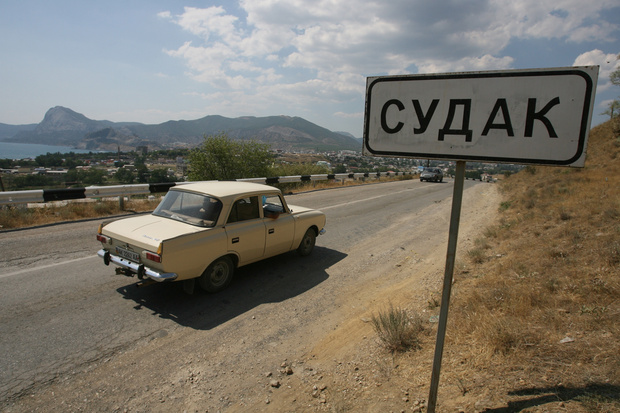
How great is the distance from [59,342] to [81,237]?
15.3 ft

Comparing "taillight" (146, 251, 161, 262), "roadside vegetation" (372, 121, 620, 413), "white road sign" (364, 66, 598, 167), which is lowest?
"roadside vegetation" (372, 121, 620, 413)

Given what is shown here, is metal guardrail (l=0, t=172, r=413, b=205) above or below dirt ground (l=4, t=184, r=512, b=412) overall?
above

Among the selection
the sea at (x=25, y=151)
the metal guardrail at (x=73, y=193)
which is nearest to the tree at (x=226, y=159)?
the metal guardrail at (x=73, y=193)

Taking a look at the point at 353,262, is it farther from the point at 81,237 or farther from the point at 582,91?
the point at 81,237

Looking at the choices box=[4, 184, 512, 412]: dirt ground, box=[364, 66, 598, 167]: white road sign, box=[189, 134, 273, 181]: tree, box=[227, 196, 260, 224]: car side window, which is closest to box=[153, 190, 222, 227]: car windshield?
box=[227, 196, 260, 224]: car side window

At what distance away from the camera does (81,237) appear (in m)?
7.54

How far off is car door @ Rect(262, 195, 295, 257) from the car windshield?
1060 mm

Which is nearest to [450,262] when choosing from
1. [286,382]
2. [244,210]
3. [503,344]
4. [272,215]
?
[503,344]

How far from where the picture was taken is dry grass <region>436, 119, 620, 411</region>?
2598 millimetres

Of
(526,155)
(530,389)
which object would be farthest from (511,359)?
(526,155)

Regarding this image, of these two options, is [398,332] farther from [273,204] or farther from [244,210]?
[273,204]

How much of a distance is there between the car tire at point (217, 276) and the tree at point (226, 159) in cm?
1617

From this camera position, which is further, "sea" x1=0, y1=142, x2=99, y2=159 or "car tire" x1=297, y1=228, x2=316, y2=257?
"sea" x1=0, y1=142, x2=99, y2=159

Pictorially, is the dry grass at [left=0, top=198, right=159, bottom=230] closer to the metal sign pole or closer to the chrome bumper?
the chrome bumper
